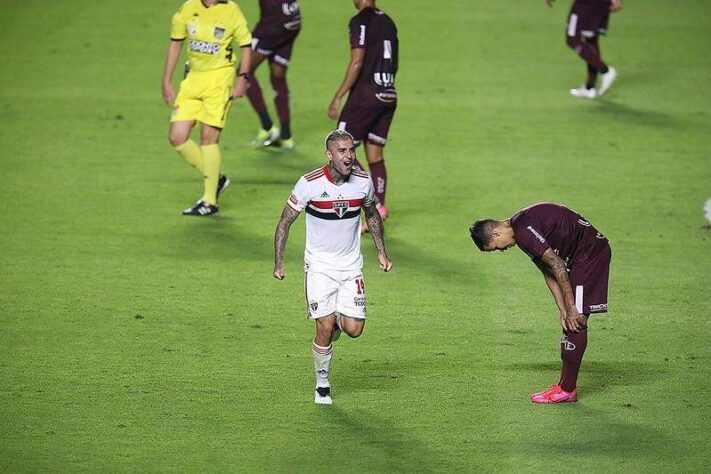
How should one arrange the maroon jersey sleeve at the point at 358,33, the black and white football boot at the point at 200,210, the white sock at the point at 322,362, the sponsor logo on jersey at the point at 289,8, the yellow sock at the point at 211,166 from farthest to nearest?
the sponsor logo on jersey at the point at 289,8, the black and white football boot at the point at 200,210, the yellow sock at the point at 211,166, the maroon jersey sleeve at the point at 358,33, the white sock at the point at 322,362

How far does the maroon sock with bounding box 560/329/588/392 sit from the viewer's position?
749 cm

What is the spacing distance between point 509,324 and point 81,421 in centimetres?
338

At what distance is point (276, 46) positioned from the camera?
13133 millimetres

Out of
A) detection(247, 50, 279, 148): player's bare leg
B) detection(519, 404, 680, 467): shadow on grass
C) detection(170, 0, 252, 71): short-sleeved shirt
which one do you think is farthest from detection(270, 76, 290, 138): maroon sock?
detection(519, 404, 680, 467): shadow on grass

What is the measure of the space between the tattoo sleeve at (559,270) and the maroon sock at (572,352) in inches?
15.3

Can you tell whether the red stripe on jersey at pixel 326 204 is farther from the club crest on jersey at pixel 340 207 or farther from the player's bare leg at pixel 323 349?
the player's bare leg at pixel 323 349

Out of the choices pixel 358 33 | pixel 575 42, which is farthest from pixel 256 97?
pixel 575 42

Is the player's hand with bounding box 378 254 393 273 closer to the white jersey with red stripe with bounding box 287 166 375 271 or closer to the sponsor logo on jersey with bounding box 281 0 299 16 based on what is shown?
the white jersey with red stripe with bounding box 287 166 375 271

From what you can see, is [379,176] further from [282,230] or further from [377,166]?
[282,230]

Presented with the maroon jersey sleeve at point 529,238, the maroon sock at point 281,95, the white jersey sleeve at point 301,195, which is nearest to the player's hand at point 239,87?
the maroon sock at point 281,95

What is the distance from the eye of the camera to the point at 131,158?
12852 millimetres

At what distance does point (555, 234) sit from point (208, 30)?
4.81 meters

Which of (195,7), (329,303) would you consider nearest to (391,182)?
(195,7)

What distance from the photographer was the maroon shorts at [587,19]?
589 inches
